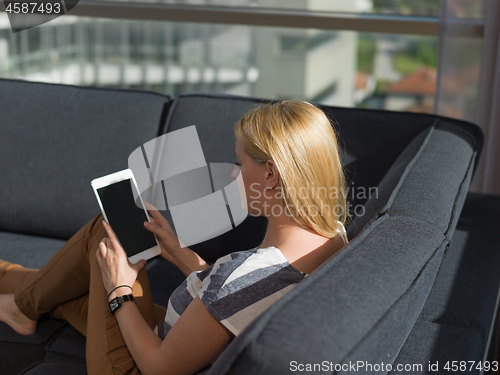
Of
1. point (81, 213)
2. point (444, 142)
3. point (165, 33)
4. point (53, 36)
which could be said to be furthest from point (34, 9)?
point (444, 142)

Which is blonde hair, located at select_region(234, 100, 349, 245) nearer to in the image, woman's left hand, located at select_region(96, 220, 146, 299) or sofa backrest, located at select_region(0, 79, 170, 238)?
woman's left hand, located at select_region(96, 220, 146, 299)

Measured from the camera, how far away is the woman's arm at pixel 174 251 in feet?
4.31

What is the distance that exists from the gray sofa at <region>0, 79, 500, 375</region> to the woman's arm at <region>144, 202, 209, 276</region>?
22 cm

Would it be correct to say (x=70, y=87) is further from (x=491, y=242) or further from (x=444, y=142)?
(x=491, y=242)

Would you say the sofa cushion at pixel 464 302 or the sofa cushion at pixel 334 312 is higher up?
the sofa cushion at pixel 334 312

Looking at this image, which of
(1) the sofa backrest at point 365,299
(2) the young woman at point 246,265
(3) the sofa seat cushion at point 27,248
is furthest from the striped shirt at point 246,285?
(3) the sofa seat cushion at point 27,248

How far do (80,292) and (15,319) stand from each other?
0.64 ft

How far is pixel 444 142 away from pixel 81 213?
1.23m

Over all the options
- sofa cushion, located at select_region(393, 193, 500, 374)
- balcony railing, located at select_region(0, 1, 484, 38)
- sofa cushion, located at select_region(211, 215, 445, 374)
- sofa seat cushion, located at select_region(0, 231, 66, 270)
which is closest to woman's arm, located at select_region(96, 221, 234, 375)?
sofa cushion, located at select_region(211, 215, 445, 374)

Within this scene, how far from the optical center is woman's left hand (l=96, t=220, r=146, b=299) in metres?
1.12

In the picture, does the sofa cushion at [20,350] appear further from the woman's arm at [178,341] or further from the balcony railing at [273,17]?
the balcony railing at [273,17]

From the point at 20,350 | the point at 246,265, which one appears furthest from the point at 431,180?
the point at 20,350

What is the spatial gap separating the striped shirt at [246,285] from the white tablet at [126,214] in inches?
16.7

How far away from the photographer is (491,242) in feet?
4.68
